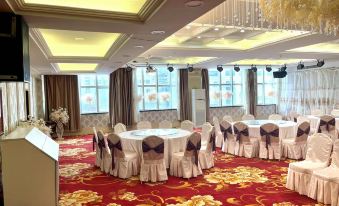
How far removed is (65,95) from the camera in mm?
10875

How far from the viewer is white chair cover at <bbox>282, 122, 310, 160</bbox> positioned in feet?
21.3

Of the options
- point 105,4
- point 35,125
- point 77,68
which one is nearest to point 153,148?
point 35,125

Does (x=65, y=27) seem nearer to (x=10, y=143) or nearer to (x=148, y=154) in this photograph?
(x=10, y=143)

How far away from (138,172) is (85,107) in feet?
22.1

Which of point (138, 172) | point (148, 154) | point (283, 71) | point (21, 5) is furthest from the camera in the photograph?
point (283, 71)

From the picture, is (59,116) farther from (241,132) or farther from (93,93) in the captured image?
(241,132)

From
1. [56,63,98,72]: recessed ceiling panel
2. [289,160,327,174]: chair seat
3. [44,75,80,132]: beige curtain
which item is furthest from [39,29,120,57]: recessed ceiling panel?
[44,75,80,132]: beige curtain

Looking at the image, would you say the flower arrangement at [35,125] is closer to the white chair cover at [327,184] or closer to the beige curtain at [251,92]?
the white chair cover at [327,184]

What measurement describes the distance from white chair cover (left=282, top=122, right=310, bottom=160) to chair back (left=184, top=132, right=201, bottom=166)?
267 cm

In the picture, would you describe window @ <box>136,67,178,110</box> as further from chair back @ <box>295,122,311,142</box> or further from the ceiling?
chair back @ <box>295,122,311,142</box>

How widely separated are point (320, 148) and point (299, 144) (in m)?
2.23

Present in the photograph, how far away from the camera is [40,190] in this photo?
308 centimetres

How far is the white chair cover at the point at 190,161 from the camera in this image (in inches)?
205

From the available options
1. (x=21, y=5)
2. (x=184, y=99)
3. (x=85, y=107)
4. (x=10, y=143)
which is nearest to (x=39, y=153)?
(x=10, y=143)
